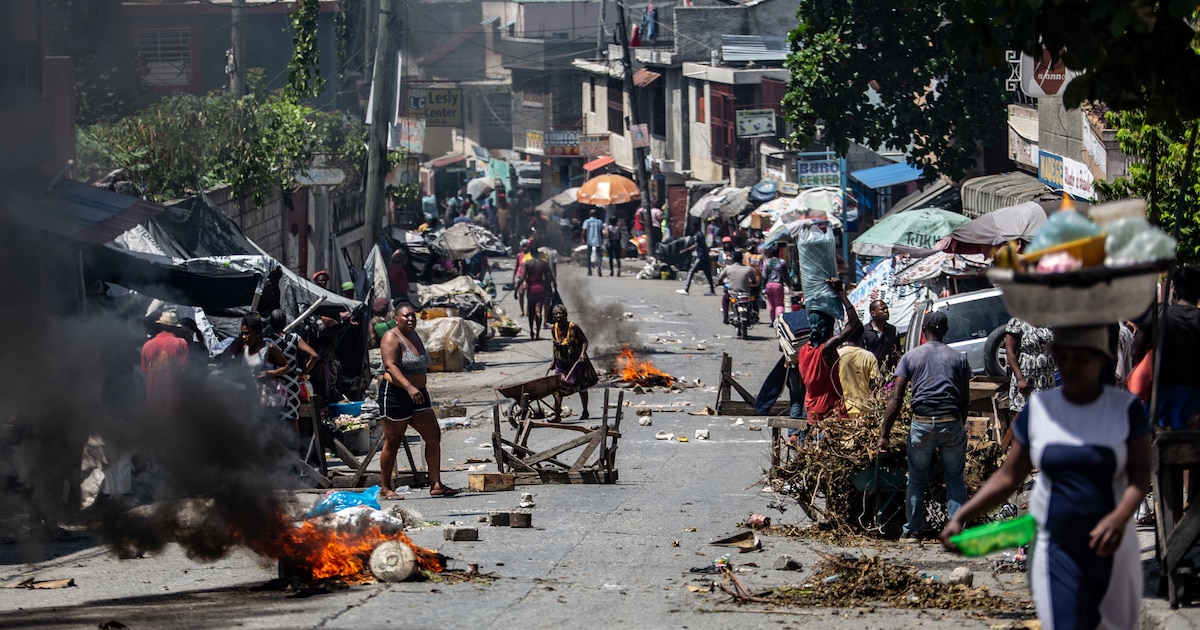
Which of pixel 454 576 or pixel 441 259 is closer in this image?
pixel 454 576

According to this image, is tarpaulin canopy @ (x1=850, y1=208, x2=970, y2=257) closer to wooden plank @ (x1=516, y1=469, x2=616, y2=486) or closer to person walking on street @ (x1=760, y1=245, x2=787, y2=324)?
person walking on street @ (x1=760, y1=245, x2=787, y2=324)

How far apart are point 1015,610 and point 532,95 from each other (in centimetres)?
5898

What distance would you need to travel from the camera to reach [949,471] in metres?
8.20

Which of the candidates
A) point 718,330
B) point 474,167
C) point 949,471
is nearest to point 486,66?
Result: point 474,167

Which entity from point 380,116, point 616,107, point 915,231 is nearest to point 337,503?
point 380,116

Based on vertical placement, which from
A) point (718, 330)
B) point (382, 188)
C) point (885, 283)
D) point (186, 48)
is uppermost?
point (186, 48)

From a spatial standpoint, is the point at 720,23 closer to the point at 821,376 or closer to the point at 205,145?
the point at 205,145

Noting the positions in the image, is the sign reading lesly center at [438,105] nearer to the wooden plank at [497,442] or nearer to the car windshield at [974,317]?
the car windshield at [974,317]

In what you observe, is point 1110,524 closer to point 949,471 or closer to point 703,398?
point 949,471

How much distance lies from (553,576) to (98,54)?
89.0ft

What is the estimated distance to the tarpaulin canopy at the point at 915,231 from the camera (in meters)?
21.7

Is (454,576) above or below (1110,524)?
below

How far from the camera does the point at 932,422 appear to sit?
8.12m

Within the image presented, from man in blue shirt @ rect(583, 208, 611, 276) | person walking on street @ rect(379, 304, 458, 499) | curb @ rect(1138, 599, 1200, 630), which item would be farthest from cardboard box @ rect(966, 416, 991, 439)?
man in blue shirt @ rect(583, 208, 611, 276)
